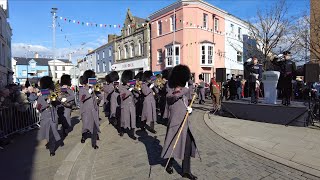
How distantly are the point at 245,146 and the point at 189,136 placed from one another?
7.64 ft

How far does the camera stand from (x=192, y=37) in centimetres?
2841

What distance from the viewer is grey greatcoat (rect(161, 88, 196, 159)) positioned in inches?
180

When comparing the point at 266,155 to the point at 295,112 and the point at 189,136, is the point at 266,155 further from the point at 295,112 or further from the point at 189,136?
the point at 295,112

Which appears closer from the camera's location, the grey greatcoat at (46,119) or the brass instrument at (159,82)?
the grey greatcoat at (46,119)

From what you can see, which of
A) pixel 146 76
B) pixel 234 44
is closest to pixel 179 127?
pixel 146 76

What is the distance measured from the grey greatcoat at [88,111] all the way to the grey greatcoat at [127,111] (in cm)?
96

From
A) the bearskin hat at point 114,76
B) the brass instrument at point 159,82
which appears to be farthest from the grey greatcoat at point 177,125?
the bearskin hat at point 114,76

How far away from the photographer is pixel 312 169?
475cm

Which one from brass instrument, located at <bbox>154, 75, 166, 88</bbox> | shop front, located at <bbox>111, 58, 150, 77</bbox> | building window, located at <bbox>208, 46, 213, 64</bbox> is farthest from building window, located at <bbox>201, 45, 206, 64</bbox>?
brass instrument, located at <bbox>154, 75, 166, 88</bbox>

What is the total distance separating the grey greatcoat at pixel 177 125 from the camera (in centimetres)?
458

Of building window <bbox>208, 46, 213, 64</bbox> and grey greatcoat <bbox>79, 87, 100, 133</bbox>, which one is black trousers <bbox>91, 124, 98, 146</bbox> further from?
building window <bbox>208, 46, 213, 64</bbox>

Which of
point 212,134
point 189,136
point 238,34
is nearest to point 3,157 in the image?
point 189,136

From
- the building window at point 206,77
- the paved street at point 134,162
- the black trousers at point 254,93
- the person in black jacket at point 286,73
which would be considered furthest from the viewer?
the building window at point 206,77

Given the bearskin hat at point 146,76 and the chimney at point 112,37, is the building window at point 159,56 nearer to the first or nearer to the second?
the chimney at point 112,37
